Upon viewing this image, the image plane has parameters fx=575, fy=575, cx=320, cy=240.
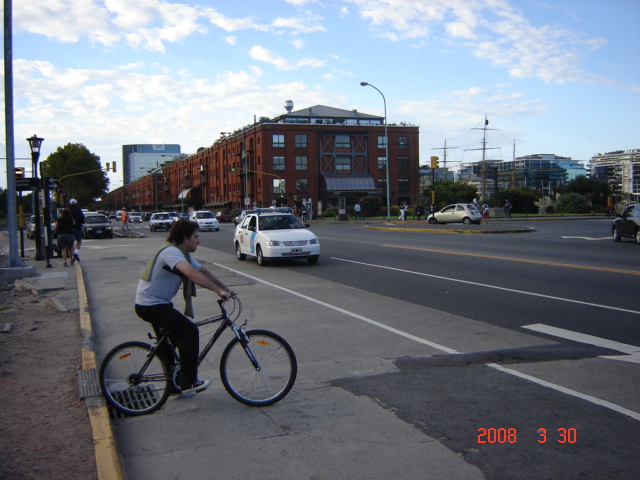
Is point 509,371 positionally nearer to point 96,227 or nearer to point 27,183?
point 27,183

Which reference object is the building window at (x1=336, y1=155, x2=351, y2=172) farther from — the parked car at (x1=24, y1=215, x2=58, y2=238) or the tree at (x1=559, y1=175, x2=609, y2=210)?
the parked car at (x1=24, y1=215, x2=58, y2=238)

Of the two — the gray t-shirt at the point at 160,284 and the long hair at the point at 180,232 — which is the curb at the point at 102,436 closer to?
the gray t-shirt at the point at 160,284

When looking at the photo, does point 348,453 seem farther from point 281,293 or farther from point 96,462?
point 281,293

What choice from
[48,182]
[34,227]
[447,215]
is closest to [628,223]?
[447,215]

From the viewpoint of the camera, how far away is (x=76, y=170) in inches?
3819

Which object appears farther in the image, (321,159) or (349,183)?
(321,159)

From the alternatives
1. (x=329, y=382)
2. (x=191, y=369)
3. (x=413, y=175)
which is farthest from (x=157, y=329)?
(x=413, y=175)

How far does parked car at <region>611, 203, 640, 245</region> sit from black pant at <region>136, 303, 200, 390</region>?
22.2 meters

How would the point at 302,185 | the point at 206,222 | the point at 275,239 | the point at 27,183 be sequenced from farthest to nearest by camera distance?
the point at 302,185
the point at 206,222
the point at 27,183
the point at 275,239

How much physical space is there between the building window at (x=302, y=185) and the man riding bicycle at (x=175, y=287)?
243ft

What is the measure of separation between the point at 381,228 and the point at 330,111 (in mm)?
52808

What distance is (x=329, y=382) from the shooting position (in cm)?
Result: 578

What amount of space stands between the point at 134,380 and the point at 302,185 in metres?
74.5

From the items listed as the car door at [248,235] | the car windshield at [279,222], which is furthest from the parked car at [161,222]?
the car windshield at [279,222]
